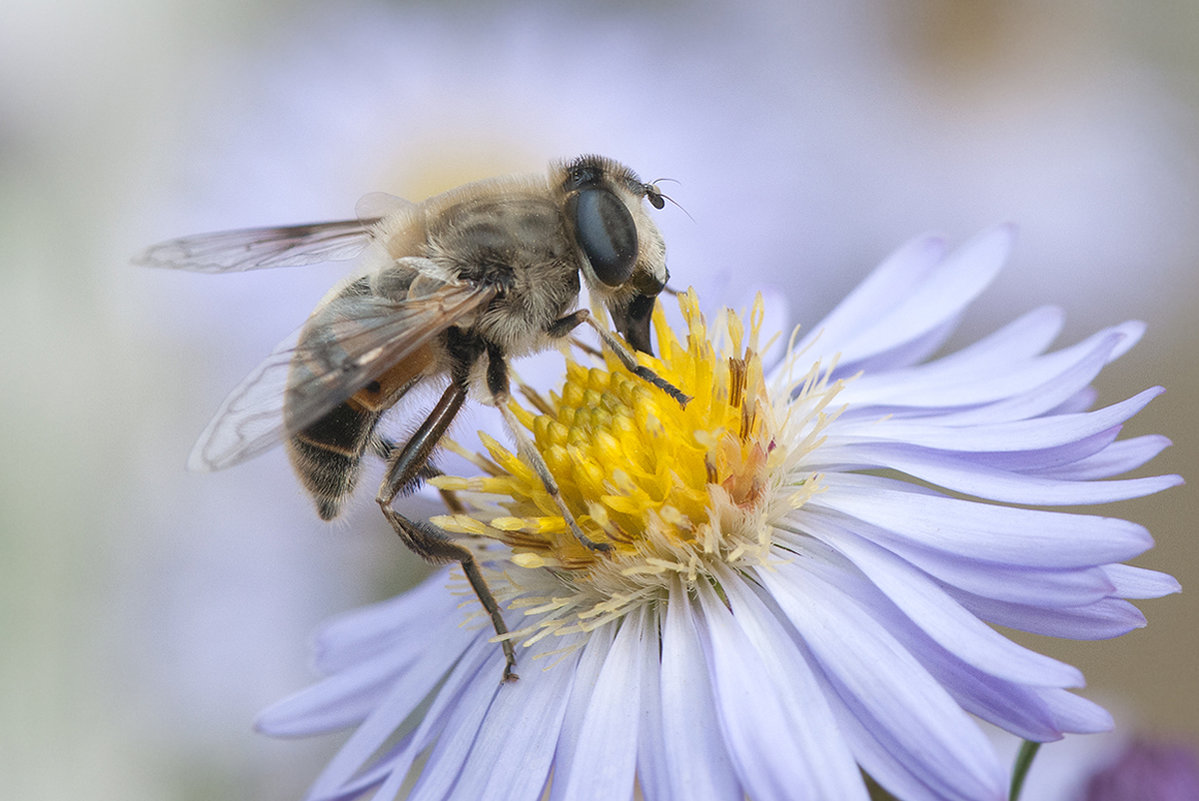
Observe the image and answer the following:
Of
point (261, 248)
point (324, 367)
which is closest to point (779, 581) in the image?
point (324, 367)

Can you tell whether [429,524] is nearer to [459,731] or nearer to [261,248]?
[459,731]

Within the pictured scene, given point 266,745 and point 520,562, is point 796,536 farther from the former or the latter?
point 266,745

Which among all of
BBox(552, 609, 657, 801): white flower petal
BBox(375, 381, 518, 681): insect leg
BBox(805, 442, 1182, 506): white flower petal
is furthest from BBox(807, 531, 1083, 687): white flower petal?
BBox(375, 381, 518, 681): insect leg

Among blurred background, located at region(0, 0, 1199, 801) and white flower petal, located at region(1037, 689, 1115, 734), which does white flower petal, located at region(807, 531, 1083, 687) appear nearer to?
white flower petal, located at region(1037, 689, 1115, 734)

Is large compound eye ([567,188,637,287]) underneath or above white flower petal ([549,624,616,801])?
above

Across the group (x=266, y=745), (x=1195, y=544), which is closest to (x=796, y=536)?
(x=266, y=745)

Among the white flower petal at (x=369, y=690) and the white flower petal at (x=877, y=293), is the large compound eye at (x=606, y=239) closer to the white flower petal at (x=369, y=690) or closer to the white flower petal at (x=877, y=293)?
the white flower petal at (x=877, y=293)

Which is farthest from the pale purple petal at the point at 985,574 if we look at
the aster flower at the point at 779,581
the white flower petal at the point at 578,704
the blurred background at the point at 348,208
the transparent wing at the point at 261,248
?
→ the transparent wing at the point at 261,248
